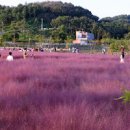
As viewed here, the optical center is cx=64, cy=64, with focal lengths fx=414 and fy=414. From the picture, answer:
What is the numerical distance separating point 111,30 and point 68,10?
3451 centimetres

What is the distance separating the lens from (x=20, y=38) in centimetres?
11106

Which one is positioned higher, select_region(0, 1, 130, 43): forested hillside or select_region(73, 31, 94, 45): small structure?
select_region(0, 1, 130, 43): forested hillside

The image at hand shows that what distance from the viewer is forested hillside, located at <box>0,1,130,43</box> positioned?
11669 cm

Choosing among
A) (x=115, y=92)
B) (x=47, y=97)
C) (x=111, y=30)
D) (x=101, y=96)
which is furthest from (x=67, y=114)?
(x=111, y=30)

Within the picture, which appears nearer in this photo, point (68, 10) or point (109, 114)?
point (109, 114)

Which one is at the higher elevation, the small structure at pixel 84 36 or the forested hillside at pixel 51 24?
Result: the forested hillside at pixel 51 24

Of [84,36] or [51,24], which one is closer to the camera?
[84,36]

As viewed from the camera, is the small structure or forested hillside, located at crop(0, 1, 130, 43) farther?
the small structure

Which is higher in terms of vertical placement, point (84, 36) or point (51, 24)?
point (51, 24)

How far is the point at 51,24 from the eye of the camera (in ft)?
480

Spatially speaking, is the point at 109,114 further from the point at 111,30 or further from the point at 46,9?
the point at 46,9

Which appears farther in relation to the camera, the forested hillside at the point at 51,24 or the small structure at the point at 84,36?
the small structure at the point at 84,36

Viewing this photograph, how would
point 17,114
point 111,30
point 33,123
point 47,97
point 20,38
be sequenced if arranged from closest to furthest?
point 33,123 → point 17,114 → point 47,97 → point 20,38 → point 111,30

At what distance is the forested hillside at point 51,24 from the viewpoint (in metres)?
117
